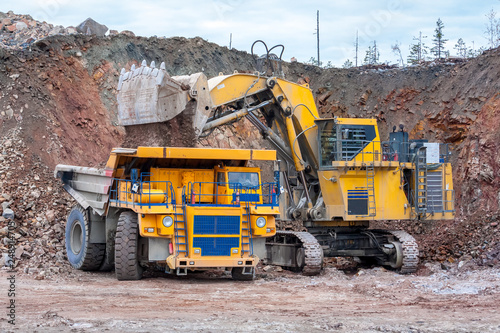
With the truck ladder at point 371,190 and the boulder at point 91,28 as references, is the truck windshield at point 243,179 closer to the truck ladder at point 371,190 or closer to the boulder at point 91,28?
the truck ladder at point 371,190

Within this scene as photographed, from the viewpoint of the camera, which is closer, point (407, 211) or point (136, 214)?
point (136, 214)

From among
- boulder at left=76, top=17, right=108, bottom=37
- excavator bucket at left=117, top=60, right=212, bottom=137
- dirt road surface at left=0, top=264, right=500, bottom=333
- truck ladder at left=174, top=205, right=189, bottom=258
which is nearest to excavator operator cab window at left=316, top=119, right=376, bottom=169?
dirt road surface at left=0, top=264, right=500, bottom=333

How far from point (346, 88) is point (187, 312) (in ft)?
64.0

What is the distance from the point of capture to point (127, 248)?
Answer: 13.9m

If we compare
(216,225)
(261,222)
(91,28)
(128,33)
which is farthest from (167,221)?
(91,28)

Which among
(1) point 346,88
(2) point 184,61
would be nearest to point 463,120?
(1) point 346,88

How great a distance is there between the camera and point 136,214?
14.2 m

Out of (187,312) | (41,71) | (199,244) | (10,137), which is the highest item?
(41,71)

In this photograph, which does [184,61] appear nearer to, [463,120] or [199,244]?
[463,120]

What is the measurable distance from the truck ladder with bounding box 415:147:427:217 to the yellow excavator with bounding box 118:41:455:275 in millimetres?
23

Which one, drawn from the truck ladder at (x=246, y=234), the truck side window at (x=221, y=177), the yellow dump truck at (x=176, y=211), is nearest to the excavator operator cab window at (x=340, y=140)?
the yellow dump truck at (x=176, y=211)

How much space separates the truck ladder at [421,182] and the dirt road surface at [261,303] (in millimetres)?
1740

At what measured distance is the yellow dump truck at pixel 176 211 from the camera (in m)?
13.7

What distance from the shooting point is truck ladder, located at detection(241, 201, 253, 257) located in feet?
46.8
